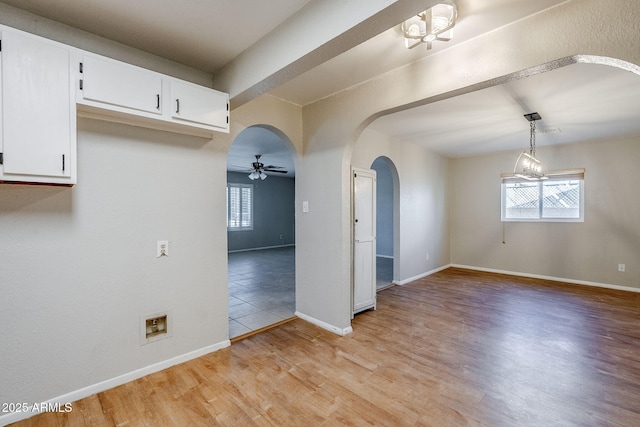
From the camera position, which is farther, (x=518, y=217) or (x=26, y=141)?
(x=518, y=217)

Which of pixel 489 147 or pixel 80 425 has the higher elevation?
pixel 489 147

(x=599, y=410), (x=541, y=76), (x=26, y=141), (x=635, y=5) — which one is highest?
(x=541, y=76)

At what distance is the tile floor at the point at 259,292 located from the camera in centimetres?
333

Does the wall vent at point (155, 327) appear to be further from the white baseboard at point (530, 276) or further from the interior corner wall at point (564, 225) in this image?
the interior corner wall at point (564, 225)

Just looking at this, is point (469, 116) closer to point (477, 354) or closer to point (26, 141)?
point (477, 354)

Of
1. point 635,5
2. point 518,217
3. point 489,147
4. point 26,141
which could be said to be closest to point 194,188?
point 26,141

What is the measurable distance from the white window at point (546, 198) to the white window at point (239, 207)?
23.2 feet

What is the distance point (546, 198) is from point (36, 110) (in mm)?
7176

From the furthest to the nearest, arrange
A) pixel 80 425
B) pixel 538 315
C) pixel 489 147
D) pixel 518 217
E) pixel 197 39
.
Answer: pixel 518 217 → pixel 489 147 → pixel 538 315 → pixel 197 39 → pixel 80 425

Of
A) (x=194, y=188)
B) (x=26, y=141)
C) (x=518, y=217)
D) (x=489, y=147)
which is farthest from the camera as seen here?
(x=518, y=217)

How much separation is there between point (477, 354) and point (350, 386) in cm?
131

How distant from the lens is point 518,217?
5785 mm

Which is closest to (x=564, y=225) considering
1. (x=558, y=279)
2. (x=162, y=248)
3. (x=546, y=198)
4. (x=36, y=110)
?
(x=546, y=198)

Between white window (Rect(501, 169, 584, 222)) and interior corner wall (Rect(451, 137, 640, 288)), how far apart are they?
4.5 inches
